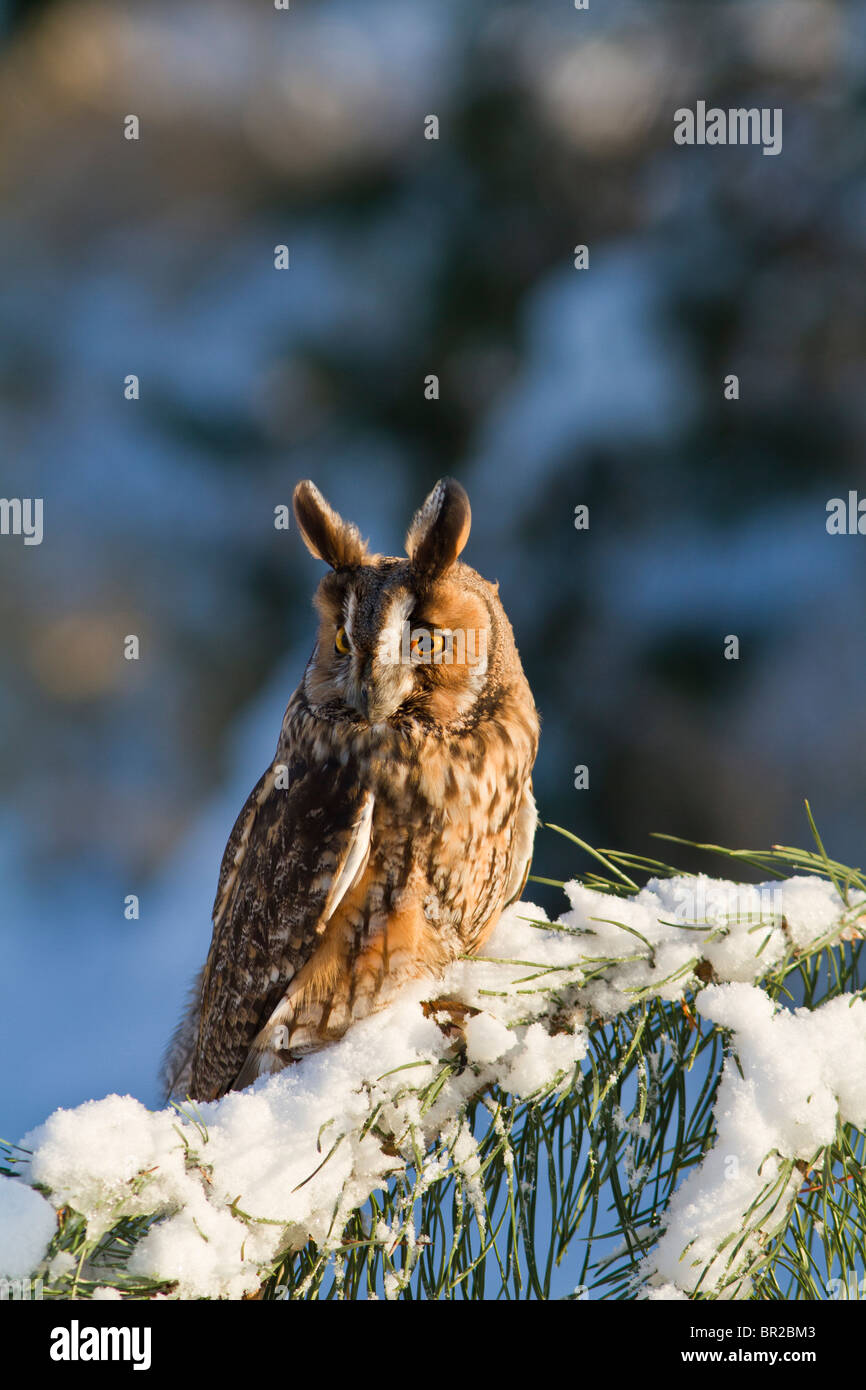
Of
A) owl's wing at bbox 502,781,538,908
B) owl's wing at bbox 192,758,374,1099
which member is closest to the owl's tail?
owl's wing at bbox 192,758,374,1099

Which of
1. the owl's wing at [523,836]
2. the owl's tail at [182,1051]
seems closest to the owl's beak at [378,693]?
the owl's wing at [523,836]

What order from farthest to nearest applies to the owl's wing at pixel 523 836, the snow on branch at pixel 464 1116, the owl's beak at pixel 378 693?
the owl's wing at pixel 523 836, the owl's beak at pixel 378 693, the snow on branch at pixel 464 1116

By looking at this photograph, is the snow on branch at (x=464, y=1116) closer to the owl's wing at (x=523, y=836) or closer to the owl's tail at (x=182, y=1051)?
the owl's wing at (x=523, y=836)

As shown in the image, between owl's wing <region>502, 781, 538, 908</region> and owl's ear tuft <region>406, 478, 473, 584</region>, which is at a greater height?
owl's ear tuft <region>406, 478, 473, 584</region>

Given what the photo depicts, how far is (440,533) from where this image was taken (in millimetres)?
1124

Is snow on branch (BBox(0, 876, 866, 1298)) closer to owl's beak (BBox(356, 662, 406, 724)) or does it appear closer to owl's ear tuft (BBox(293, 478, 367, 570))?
owl's beak (BBox(356, 662, 406, 724))

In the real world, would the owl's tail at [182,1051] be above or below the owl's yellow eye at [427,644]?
below

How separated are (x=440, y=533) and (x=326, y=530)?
0.15m

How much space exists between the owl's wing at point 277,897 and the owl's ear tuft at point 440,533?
0.27 m

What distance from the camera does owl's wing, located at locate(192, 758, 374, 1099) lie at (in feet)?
3.62

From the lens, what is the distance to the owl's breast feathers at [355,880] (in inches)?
43.1

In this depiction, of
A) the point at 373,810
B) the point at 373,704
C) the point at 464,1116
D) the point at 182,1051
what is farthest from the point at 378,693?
the point at 182,1051

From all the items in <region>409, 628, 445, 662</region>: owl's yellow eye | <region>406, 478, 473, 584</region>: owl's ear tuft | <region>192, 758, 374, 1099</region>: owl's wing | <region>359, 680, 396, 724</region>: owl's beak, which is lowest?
<region>192, 758, 374, 1099</region>: owl's wing
